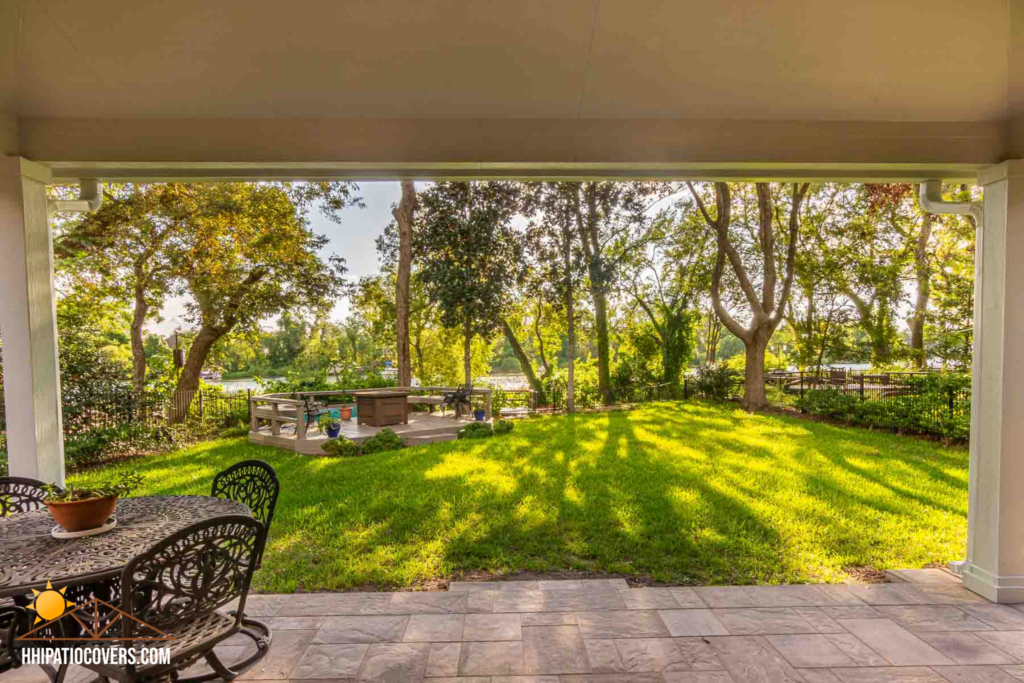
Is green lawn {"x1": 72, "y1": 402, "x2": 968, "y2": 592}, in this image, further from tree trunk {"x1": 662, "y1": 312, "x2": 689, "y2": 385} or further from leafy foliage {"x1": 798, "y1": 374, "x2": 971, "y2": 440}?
tree trunk {"x1": 662, "y1": 312, "x2": 689, "y2": 385}

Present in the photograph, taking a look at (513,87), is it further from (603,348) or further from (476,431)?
(603,348)

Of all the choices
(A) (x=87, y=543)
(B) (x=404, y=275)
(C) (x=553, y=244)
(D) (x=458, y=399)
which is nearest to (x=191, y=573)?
(A) (x=87, y=543)

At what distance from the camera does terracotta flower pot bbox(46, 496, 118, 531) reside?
210 cm

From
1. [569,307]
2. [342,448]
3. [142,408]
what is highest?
[569,307]

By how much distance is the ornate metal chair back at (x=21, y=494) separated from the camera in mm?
2637

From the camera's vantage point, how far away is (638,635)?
106 inches

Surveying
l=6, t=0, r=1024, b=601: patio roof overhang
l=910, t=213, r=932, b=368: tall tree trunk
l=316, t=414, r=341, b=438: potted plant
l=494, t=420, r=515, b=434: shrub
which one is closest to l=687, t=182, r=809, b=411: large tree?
l=910, t=213, r=932, b=368: tall tree trunk

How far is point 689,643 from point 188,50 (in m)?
3.99

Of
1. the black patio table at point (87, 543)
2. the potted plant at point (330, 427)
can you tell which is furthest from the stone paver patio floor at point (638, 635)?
the potted plant at point (330, 427)

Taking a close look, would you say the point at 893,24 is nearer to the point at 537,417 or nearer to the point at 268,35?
the point at 268,35

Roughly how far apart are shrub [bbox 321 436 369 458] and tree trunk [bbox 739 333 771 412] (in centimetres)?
881

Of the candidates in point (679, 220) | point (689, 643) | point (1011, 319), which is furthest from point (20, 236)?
point (679, 220)

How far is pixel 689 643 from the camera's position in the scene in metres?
2.61

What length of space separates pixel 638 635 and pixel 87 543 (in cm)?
265
